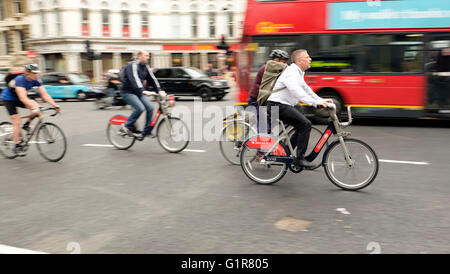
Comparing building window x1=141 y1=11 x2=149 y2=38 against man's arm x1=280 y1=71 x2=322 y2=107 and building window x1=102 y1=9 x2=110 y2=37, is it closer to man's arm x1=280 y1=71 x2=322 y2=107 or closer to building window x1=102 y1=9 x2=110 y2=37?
building window x1=102 y1=9 x2=110 y2=37

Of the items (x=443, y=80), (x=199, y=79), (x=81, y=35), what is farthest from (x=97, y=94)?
(x=81, y=35)

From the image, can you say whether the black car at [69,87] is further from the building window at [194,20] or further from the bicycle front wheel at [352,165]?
the building window at [194,20]

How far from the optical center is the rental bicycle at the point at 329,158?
16.6 ft

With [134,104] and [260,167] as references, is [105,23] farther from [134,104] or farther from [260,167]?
[260,167]

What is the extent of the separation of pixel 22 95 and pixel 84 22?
3545 centimetres

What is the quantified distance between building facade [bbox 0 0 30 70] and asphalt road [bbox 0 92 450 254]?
117 feet

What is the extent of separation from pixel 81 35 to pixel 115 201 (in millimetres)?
37823

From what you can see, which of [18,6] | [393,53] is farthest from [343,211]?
[18,6]

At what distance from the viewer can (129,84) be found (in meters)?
7.88

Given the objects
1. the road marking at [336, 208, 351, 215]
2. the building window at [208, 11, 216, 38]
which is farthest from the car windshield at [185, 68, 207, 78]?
the building window at [208, 11, 216, 38]

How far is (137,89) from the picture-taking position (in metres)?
7.75

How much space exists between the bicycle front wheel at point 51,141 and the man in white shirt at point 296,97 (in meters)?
3.85

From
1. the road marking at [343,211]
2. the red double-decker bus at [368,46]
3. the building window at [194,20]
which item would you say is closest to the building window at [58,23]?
the building window at [194,20]
